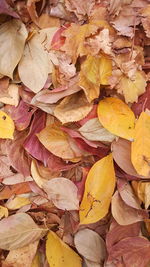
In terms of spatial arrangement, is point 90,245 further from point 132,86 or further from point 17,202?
point 132,86

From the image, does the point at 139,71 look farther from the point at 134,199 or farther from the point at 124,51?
the point at 134,199

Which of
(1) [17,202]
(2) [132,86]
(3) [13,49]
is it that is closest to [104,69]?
(2) [132,86]

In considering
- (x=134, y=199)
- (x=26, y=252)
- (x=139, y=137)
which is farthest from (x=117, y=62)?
(x=26, y=252)

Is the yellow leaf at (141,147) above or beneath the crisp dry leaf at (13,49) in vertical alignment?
beneath

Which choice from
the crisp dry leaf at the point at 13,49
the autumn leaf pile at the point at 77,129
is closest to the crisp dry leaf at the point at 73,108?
the autumn leaf pile at the point at 77,129

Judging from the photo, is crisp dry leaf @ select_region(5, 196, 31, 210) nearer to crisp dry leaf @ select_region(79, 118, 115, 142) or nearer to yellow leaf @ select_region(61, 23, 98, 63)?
crisp dry leaf @ select_region(79, 118, 115, 142)

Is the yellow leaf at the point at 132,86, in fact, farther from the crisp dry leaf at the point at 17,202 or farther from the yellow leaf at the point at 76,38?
the crisp dry leaf at the point at 17,202
